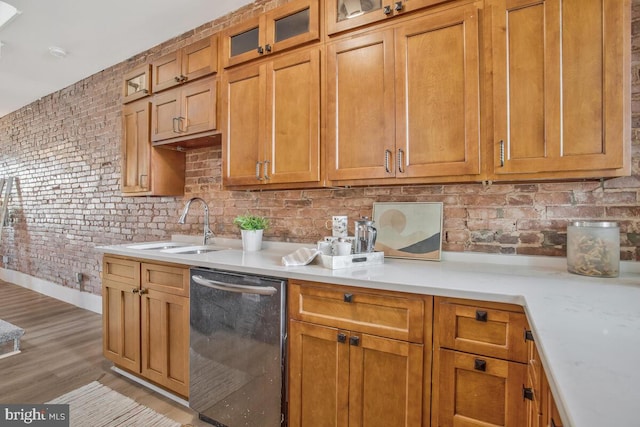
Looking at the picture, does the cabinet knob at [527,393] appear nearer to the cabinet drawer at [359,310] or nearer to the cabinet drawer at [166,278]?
the cabinet drawer at [359,310]

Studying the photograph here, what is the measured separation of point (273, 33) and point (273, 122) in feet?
1.89

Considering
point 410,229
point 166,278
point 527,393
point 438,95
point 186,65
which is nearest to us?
point 527,393

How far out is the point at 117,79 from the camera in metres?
3.80

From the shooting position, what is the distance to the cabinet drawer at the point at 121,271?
2.29 metres

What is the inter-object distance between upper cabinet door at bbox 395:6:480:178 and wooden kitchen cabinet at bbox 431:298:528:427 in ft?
2.22

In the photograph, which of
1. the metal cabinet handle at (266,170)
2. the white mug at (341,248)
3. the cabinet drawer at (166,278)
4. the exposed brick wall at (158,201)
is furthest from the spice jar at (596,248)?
the cabinet drawer at (166,278)

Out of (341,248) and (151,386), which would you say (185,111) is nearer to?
(341,248)

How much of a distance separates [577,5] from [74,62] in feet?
14.9

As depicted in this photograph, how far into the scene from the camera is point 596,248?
4.65 ft

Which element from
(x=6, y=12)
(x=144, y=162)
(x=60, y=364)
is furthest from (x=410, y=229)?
(x=6, y=12)

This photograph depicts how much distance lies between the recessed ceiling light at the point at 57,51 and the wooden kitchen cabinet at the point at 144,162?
1.12m

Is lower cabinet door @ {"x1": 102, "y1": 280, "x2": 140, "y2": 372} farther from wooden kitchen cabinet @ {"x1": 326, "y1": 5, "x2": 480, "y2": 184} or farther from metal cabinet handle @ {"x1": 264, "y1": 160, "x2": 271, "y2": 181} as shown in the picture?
wooden kitchen cabinet @ {"x1": 326, "y1": 5, "x2": 480, "y2": 184}

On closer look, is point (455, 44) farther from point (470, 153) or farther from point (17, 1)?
point (17, 1)

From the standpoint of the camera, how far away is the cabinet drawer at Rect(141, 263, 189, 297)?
201 centimetres
